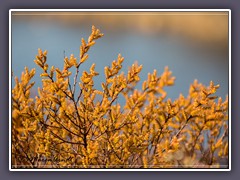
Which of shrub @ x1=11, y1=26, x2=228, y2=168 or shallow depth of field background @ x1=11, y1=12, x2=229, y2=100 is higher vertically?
shallow depth of field background @ x1=11, y1=12, x2=229, y2=100

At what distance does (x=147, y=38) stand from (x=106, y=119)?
1.78 feet

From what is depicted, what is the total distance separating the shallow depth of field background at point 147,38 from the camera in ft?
6.42

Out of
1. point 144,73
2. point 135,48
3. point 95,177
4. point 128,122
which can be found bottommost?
point 95,177

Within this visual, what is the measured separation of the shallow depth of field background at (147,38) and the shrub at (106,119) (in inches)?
2.9

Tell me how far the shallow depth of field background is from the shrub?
0.07m

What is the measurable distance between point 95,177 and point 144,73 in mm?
682

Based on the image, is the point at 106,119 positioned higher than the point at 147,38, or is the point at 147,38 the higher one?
the point at 147,38

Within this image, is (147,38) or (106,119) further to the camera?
(147,38)

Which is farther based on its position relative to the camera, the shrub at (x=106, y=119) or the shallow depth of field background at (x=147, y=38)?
the shallow depth of field background at (x=147, y=38)

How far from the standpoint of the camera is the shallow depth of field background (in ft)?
6.42

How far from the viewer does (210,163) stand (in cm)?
202

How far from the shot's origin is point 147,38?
200cm
